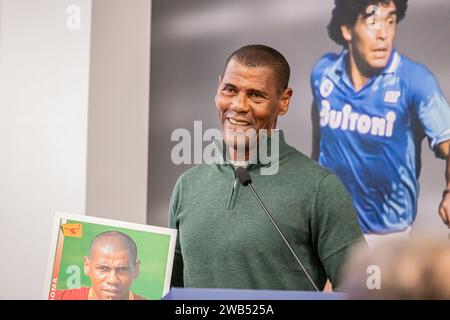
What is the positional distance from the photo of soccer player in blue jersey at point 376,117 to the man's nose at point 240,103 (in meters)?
1.03

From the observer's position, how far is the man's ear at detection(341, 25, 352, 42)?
9.64ft

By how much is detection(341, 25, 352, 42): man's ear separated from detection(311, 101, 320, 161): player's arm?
1.02 ft

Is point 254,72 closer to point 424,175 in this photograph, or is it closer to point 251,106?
point 251,106

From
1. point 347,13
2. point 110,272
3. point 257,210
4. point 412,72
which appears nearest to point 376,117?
point 412,72

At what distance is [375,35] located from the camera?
9.46 ft

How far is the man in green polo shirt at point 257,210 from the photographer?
6.04 ft

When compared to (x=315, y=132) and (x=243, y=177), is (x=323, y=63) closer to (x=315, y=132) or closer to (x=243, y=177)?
(x=315, y=132)

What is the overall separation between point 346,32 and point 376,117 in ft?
1.27

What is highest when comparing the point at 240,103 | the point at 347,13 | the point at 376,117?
the point at 347,13

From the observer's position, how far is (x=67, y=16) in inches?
123

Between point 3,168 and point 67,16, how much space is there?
75 centimetres

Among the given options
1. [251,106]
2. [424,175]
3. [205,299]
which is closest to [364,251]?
[205,299]

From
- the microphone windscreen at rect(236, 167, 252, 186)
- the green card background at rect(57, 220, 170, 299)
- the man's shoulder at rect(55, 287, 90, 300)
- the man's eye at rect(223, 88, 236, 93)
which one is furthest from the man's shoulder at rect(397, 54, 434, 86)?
the man's shoulder at rect(55, 287, 90, 300)
